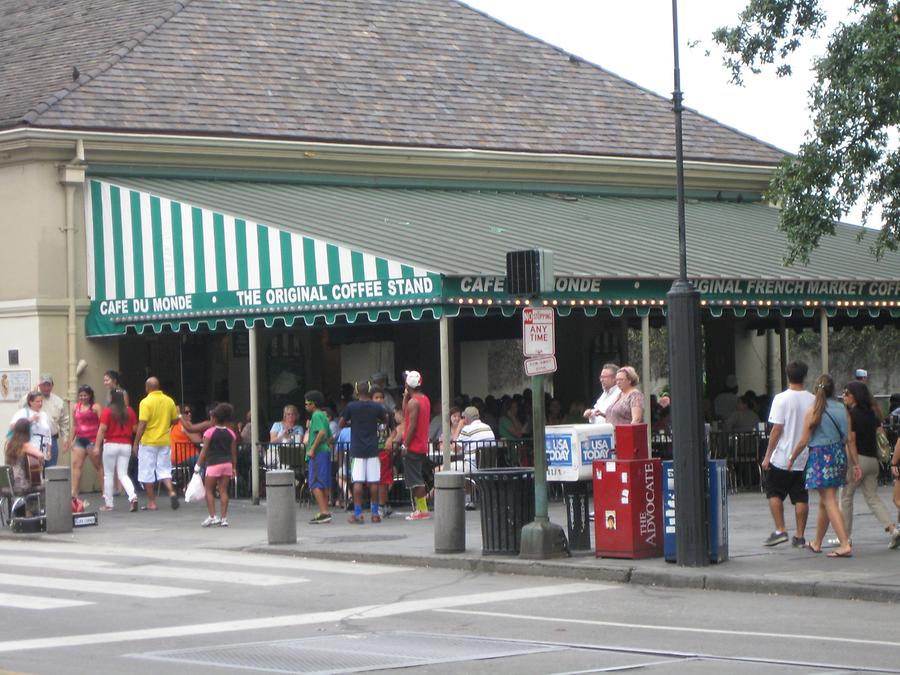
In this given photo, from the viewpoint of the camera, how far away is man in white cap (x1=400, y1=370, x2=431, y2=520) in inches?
747

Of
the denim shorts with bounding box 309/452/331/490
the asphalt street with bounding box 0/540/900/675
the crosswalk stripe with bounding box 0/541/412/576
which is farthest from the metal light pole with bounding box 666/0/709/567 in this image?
the denim shorts with bounding box 309/452/331/490

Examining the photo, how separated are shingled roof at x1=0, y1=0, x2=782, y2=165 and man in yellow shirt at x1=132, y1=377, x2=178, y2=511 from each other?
5.44 metres

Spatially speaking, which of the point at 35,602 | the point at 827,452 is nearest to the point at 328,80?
the point at 827,452

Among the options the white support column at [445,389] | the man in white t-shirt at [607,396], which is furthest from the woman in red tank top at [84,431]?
the man in white t-shirt at [607,396]

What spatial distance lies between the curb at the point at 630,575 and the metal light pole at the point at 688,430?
0.34 m

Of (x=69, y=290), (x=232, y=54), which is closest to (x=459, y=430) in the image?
(x=69, y=290)

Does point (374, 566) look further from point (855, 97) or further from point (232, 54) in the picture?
point (232, 54)

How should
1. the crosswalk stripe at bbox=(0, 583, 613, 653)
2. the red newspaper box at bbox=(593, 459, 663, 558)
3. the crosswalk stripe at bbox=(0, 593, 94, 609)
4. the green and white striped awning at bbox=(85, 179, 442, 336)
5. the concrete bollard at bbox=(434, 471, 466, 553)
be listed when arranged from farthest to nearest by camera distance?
the green and white striped awning at bbox=(85, 179, 442, 336), the concrete bollard at bbox=(434, 471, 466, 553), the red newspaper box at bbox=(593, 459, 663, 558), the crosswalk stripe at bbox=(0, 593, 94, 609), the crosswalk stripe at bbox=(0, 583, 613, 653)

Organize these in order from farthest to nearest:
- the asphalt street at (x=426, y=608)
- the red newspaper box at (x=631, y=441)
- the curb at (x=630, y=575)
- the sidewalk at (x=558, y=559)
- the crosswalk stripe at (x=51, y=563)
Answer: the crosswalk stripe at (x=51, y=563) < the red newspaper box at (x=631, y=441) < the sidewalk at (x=558, y=559) < the curb at (x=630, y=575) < the asphalt street at (x=426, y=608)

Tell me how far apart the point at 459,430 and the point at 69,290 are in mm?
7513

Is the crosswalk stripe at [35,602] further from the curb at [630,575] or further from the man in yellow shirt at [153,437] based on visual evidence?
the man in yellow shirt at [153,437]

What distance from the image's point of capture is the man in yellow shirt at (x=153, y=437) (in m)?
21.8

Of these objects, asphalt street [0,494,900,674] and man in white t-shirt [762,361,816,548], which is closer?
asphalt street [0,494,900,674]

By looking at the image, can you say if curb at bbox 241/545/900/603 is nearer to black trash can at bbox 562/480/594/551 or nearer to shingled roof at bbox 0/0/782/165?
black trash can at bbox 562/480/594/551
